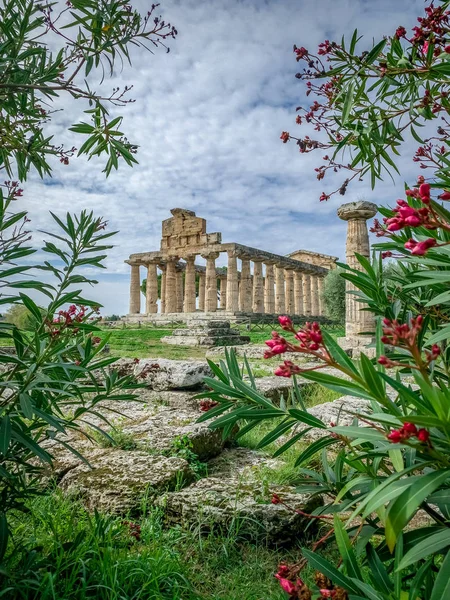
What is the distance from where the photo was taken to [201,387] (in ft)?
17.6

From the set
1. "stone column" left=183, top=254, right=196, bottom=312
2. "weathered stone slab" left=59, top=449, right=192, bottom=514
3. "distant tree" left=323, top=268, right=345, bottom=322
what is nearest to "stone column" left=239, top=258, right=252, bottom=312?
"stone column" left=183, top=254, right=196, bottom=312

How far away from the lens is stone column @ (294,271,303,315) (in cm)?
4112

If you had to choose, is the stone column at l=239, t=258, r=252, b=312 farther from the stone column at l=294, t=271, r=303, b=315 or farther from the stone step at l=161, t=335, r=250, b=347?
the stone step at l=161, t=335, r=250, b=347

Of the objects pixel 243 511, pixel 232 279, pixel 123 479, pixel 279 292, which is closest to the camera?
pixel 243 511

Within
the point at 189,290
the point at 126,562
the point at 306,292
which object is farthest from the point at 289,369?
the point at 306,292

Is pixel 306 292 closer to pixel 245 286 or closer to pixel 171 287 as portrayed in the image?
pixel 245 286

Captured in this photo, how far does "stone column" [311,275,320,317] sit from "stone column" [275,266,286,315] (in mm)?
7028

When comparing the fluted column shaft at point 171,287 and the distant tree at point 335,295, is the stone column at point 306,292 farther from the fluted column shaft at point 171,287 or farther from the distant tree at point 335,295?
the fluted column shaft at point 171,287

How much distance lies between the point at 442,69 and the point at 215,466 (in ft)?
10.3

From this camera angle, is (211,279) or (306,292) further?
(306,292)

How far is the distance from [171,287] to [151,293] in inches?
75.6

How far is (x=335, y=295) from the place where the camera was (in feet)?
110

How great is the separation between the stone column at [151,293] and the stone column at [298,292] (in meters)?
14.5

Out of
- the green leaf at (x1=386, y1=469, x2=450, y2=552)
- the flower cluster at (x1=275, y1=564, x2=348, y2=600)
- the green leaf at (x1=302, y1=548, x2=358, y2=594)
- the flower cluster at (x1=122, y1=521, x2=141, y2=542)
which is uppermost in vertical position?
the green leaf at (x1=386, y1=469, x2=450, y2=552)
